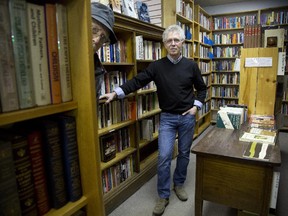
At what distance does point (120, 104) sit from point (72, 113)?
1.58 m

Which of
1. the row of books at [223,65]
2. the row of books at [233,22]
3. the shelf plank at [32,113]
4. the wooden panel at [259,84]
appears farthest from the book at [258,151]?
the row of books at [233,22]

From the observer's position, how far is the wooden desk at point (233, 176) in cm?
147

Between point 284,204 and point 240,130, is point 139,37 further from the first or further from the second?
point 284,204

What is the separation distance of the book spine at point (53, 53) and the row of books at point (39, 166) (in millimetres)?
92

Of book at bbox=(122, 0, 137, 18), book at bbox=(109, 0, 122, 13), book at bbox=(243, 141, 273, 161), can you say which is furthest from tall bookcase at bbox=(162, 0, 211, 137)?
book at bbox=(243, 141, 273, 161)

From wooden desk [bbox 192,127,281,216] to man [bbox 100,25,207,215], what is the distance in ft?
1.37

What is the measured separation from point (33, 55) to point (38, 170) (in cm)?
32

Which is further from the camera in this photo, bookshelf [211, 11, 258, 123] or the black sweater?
bookshelf [211, 11, 258, 123]

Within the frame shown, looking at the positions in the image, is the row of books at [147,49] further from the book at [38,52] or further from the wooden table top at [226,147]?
the book at [38,52]

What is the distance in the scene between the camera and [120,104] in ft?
7.53

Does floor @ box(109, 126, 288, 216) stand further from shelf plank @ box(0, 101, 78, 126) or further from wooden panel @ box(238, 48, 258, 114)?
shelf plank @ box(0, 101, 78, 126)

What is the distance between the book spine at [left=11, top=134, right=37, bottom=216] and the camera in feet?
1.87

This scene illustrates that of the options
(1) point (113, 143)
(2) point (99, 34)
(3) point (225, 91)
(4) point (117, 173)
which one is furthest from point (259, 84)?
(3) point (225, 91)

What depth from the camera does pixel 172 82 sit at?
6.83 ft
